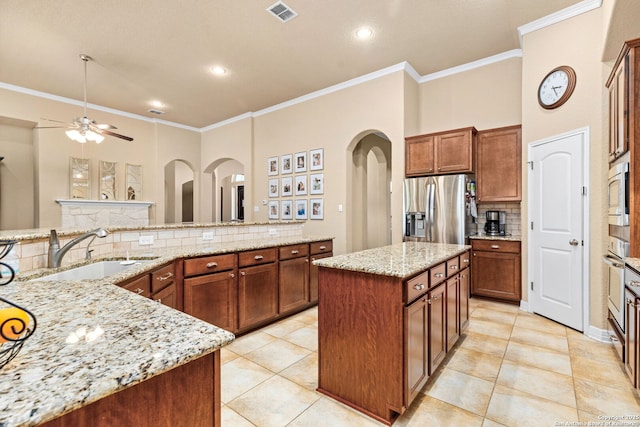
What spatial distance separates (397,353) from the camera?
1700 millimetres

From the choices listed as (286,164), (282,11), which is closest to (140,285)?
(282,11)

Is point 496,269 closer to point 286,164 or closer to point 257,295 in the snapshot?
point 257,295

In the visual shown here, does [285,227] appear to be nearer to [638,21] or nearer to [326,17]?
[326,17]

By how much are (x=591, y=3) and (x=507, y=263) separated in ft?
9.38

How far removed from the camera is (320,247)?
383 cm

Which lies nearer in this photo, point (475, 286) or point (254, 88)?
point (475, 286)

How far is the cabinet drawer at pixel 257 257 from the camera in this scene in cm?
292

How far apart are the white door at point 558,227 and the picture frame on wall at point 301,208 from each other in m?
3.41

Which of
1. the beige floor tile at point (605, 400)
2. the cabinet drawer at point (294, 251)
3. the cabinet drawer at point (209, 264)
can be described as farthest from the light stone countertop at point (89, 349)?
the beige floor tile at point (605, 400)

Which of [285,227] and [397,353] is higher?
[285,227]

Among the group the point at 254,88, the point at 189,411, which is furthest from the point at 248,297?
the point at 254,88

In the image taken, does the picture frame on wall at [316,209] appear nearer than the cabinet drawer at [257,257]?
No

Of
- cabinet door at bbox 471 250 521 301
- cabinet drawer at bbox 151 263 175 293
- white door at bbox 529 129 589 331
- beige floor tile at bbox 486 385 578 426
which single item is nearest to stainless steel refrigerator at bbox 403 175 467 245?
cabinet door at bbox 471 250 521 301

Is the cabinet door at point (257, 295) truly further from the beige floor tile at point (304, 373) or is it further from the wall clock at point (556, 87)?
the wall clock at point (556, 87)
